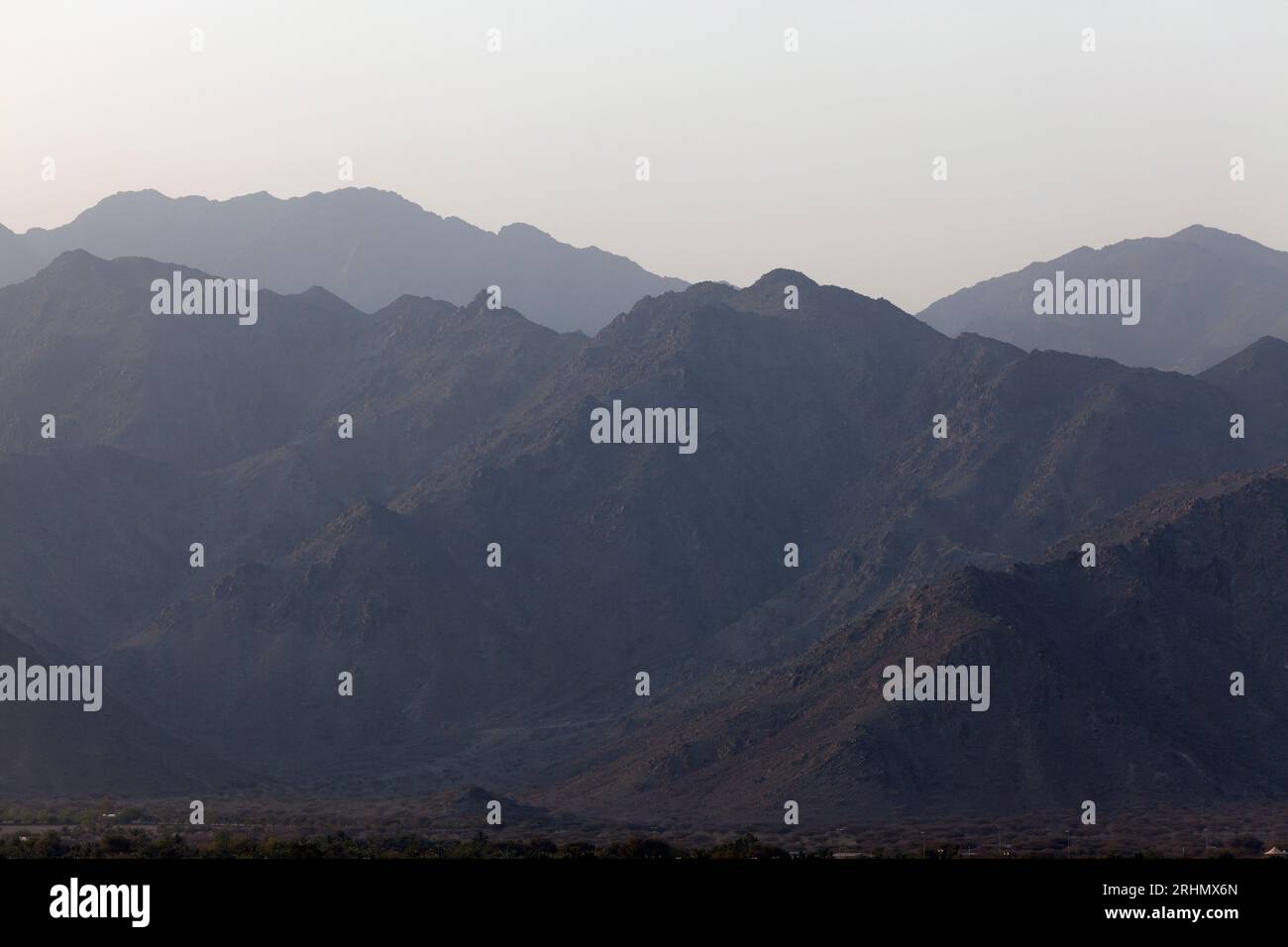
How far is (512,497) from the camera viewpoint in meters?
148

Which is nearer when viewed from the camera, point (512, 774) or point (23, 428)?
point (512, 774)

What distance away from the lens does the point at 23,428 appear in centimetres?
17288

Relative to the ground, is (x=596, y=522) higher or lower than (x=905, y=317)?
lower

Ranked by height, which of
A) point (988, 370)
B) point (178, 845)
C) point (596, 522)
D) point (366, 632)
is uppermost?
point (988, 370)

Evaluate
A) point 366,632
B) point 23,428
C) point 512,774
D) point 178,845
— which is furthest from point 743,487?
point 178,845

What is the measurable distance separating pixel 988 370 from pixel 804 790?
7647 cm

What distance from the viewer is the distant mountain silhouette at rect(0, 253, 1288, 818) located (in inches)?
4879

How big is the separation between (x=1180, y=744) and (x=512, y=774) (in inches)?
1579

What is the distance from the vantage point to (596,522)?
145875 mm

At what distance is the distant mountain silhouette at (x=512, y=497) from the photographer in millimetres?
123938

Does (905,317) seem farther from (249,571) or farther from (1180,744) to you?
(1180,744)

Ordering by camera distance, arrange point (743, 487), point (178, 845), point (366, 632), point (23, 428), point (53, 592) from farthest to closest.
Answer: point (23, 428) < point (743, 487) < point (53, 592) < point (366, 632) < point (178, 845)
